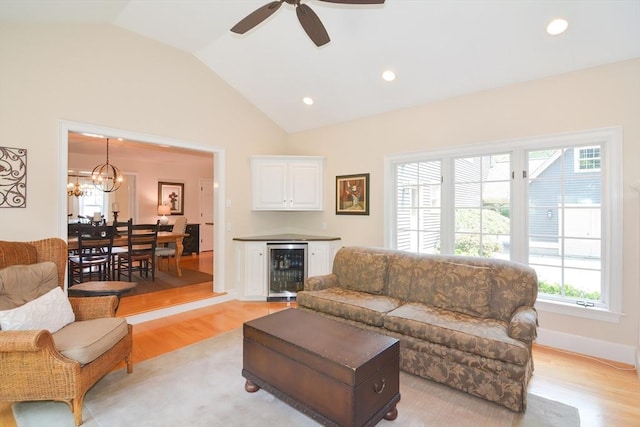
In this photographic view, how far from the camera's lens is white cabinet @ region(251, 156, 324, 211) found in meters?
5.02

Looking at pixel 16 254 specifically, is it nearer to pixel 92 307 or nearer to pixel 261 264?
pixel 92 307

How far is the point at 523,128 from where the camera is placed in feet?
10.9

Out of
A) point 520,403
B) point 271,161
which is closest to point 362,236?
point 271,161

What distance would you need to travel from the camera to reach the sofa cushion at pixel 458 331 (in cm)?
216

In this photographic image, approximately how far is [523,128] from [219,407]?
3836 millimetres

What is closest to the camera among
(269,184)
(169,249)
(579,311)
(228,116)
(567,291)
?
(579,311)

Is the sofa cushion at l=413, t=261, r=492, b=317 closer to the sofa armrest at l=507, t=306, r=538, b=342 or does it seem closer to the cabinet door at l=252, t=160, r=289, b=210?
the sofa armrest at l=507, t=306, r=538, b=342

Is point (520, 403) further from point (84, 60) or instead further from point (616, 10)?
point (84, 60)

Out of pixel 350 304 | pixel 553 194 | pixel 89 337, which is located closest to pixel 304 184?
pixel 350 304

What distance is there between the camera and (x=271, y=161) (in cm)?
502

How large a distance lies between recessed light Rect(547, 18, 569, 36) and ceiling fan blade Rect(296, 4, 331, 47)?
1.96 meters

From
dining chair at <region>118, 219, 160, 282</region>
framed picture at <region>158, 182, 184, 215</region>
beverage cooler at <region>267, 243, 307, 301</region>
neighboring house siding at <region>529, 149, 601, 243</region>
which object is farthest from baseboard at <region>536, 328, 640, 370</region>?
framed picture at <region>158, 182, 184, 215</region>

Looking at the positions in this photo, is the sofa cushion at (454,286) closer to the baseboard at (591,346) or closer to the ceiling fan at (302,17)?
the baseboard at (591,346)

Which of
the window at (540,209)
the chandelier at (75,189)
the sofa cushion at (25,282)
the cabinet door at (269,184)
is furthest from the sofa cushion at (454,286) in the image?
the chandelier at (75,189)
